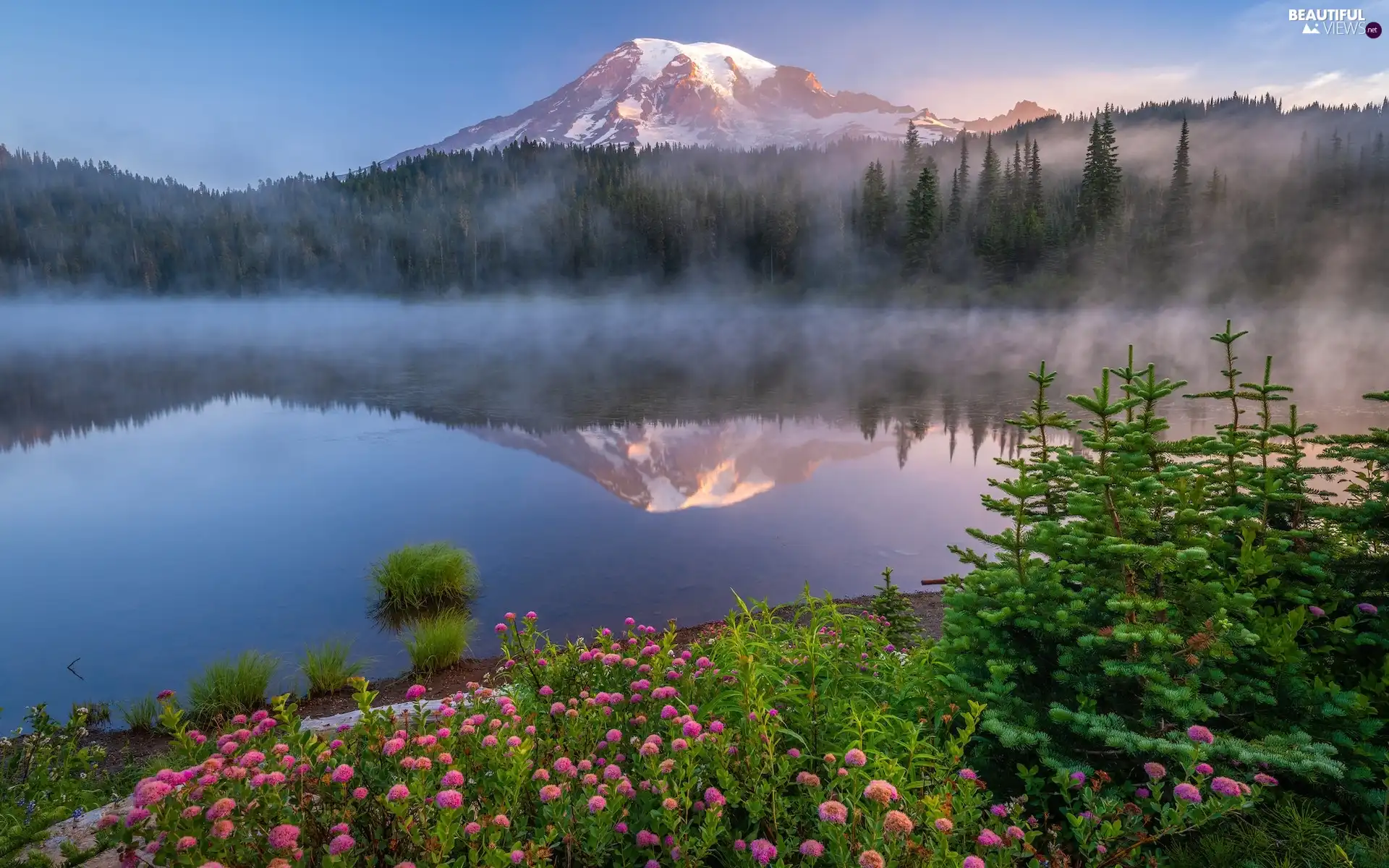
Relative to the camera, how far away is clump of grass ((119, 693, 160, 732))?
9805 mm

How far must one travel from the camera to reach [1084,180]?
109500 millimetres

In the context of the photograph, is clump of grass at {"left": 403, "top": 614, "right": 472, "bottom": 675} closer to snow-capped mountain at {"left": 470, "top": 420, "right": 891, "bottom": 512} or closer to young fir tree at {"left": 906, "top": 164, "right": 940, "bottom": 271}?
snow-capped mountain at {"left": 470, "top": 420, "right": 891, "bottom": 512}

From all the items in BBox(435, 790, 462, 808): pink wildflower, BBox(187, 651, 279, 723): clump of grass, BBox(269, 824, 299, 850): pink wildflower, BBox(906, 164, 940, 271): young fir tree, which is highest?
BBox(906, 164, 940, 271): young fir tree

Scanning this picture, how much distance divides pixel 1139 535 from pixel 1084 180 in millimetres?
124665

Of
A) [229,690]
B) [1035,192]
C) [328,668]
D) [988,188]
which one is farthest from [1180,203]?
[229,690]

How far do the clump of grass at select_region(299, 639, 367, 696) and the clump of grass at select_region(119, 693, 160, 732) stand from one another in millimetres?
1822

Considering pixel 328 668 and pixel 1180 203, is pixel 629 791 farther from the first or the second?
pixel 1180 203

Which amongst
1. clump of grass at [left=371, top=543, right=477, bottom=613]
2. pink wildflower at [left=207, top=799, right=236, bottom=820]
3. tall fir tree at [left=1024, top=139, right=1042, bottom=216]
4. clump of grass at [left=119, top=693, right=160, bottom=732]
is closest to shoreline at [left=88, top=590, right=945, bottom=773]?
clump of grass at [left=119, top=693, right=160, bottom=732]

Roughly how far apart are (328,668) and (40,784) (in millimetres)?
5933

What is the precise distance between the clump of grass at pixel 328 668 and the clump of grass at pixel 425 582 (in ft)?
10.5

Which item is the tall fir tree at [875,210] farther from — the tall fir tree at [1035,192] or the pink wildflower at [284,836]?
the pink wildflower at [284,836]

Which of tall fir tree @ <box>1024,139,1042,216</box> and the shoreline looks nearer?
the shoreline

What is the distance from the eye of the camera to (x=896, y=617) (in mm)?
8273

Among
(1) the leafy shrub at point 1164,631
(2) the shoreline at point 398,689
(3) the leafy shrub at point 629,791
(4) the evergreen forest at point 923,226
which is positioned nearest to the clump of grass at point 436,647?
(2) the shoreline at point 398,689
